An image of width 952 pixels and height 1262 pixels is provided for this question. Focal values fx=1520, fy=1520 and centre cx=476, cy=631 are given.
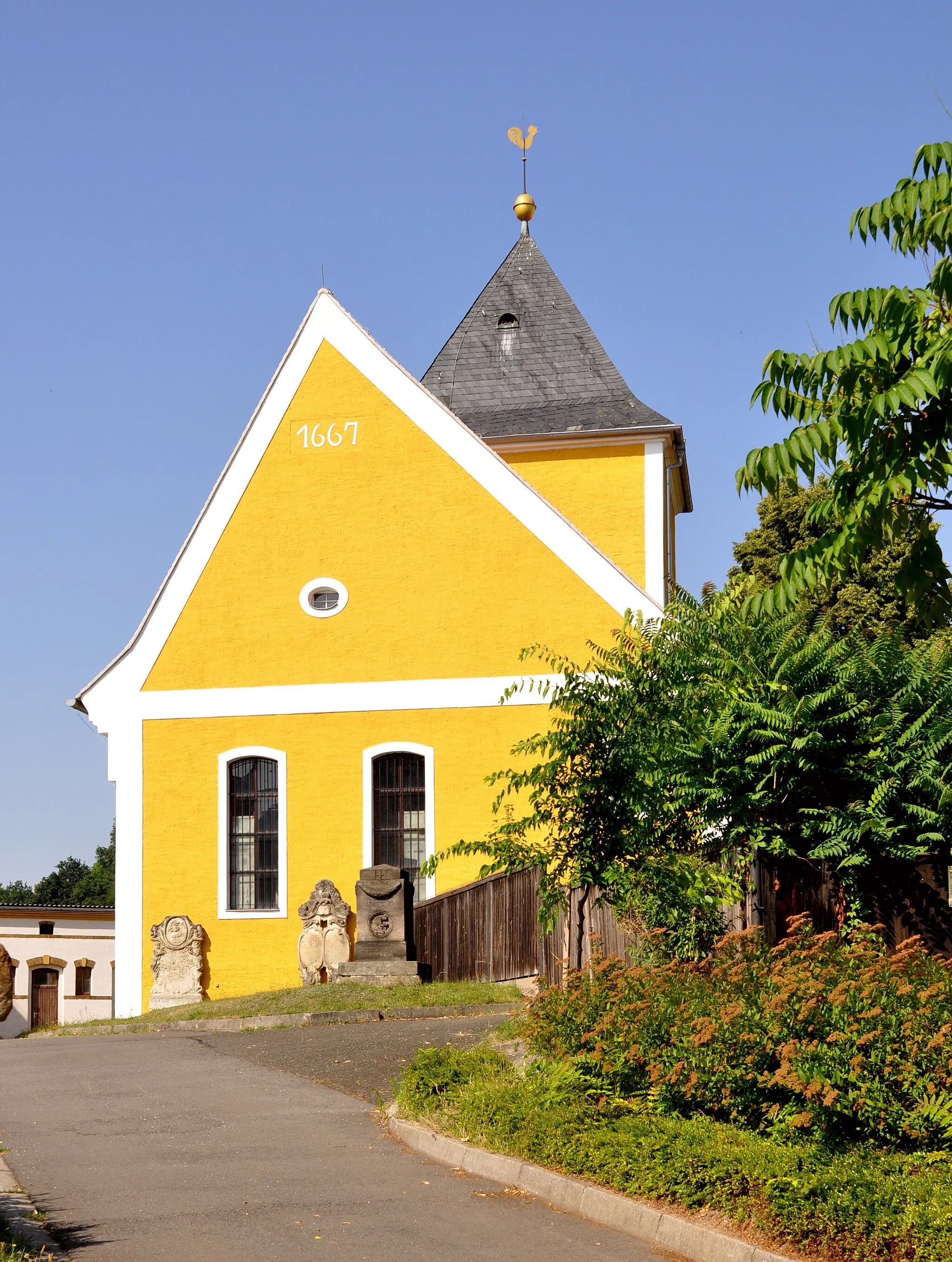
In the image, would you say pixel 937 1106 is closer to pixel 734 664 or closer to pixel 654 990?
pixel 654 990

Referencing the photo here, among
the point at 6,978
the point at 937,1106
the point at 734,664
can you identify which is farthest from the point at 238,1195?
the point at 6,978

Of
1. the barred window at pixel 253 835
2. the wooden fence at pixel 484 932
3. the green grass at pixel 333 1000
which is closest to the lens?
the green grass at pixel 333 1000

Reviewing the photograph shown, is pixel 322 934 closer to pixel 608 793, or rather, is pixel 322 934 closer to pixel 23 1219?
pixel 608 793

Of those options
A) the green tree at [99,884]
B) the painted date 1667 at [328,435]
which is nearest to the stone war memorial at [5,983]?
the painted date 1667 at [328,435]

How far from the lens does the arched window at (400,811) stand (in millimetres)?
23703

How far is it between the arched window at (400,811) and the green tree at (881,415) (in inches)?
603

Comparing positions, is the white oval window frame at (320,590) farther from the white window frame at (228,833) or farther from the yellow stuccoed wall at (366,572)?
the white window frame at (228,833)

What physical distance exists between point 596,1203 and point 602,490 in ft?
69.7

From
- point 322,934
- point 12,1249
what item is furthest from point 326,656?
point 12,1249

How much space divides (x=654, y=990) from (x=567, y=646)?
14.1 metres

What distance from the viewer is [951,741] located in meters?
12.2

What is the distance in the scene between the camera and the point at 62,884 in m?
122

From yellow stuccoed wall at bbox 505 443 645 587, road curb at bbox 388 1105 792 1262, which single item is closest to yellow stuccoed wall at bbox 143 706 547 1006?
yellow stuccoed wall at bbox 505 443 645 587

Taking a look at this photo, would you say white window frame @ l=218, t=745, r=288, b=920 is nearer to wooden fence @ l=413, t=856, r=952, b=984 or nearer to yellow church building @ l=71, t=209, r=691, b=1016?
yellow church building @ l=71, t=209, r=691, b=1016
